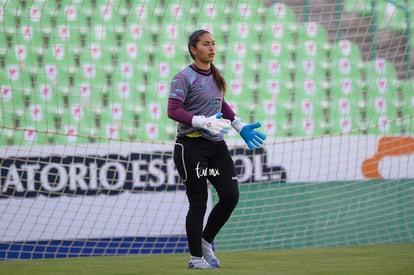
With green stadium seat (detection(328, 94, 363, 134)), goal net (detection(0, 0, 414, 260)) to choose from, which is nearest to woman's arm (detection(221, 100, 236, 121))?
goal net (detection(0, 0, 414, 260))

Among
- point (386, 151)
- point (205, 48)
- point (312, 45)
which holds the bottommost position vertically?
point (386, 151)

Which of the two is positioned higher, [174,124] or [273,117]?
[273,117]

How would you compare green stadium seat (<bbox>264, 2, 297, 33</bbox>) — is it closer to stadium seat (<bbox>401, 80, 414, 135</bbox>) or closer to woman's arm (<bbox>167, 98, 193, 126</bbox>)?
stadium seat (<bbox>401, 80, 414, 135</bbox>)

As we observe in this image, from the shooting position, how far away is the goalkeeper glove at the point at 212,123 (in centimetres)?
427

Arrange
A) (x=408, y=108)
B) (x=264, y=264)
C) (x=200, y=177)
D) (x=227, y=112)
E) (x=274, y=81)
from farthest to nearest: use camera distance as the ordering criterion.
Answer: (x=274, y=81)
(x=408, y=108)
(x=264, y=264)
(x=227, y=112)
(x=200, y=177)

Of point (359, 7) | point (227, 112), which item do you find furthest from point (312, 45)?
point (227, 112)

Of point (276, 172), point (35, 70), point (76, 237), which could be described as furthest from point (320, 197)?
point (35, 70)

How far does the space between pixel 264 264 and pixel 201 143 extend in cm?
101

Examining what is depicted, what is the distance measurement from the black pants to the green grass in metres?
0.26

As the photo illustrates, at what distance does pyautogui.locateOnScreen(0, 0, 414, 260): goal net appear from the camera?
6930mm

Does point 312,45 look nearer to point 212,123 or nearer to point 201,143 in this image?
point 201,143

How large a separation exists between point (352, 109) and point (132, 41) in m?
2.36

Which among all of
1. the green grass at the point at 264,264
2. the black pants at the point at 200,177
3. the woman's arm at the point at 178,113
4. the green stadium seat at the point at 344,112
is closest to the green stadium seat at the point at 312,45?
the green stadium seat at the point at 344,112

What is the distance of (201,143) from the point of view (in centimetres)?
448
